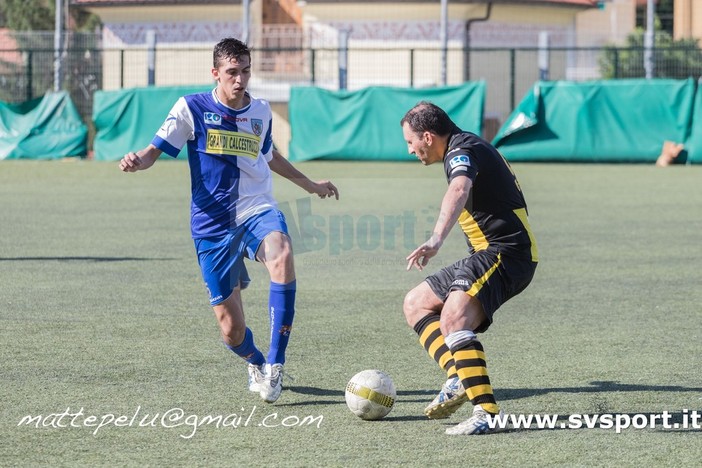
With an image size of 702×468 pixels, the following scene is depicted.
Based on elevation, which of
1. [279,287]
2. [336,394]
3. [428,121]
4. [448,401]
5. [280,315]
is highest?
[428,121]

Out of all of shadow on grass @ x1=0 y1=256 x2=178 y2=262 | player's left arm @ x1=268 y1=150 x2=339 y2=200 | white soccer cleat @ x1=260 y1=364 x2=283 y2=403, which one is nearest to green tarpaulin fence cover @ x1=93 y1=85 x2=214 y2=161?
shadow on grass @ x1=0 y1=256 x2=178 y2=262

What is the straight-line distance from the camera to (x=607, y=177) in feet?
74.7

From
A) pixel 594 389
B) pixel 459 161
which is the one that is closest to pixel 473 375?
pixel 459 161

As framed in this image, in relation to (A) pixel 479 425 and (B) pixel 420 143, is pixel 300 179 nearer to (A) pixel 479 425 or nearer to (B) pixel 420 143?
(B) pixel 420 143

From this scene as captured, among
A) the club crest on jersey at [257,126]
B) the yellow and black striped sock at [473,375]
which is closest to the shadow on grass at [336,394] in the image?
the yellow and black striped sock at [473,375]

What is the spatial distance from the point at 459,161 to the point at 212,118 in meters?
1.66

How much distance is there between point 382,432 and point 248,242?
4.79 ft

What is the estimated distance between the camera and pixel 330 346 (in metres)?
7.75

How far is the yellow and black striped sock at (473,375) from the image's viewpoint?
5664 millimetres

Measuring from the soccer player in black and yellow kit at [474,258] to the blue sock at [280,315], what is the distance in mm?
873

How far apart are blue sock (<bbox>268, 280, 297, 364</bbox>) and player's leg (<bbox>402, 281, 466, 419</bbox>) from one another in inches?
27.1

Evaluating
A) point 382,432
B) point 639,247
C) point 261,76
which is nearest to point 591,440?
point 382,432

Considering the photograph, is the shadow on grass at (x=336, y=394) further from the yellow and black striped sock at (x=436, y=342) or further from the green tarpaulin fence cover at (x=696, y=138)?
the green tarpaulin fence cover at (x=696, y=138)

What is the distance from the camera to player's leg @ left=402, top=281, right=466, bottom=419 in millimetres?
5863
